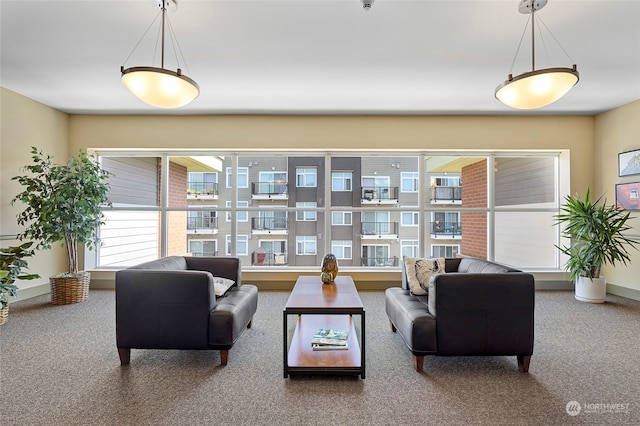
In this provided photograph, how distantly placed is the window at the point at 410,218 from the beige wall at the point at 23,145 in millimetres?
5514

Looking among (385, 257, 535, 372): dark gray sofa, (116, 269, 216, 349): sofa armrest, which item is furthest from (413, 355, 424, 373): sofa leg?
(116, 269, 216, 349): sofa armrest

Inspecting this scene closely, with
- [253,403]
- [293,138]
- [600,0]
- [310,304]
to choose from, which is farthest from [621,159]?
[253,403]

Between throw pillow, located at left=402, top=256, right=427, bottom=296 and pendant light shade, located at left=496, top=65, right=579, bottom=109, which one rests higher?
pendant light shade, located at left=496, top=65, right=579, bottom=109

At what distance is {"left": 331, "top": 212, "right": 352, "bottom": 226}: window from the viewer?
5.50m

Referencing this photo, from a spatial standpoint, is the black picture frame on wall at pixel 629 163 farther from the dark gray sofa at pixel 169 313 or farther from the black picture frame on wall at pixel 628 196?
the dark gray sofa at pixel 169 313

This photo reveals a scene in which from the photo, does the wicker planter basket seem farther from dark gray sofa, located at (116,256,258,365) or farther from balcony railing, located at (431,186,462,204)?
balcony railing, located at (431,186,462,204)

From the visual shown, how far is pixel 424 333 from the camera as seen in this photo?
7.89ft

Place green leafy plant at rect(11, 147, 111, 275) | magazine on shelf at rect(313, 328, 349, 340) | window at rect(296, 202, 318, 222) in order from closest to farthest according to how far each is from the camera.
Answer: magazine on shelf at rect(313, 328, 349, 340)
green leafy plant at rect(11, 147, 111, 275)
window at rect(296, 202, 318, 222)

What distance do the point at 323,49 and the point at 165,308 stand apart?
8.90 feet

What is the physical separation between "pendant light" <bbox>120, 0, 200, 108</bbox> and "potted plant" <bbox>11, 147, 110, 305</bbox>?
8.24 feet

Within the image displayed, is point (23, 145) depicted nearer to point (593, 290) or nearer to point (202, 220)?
point (202, 220)

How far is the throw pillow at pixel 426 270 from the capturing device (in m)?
3.25

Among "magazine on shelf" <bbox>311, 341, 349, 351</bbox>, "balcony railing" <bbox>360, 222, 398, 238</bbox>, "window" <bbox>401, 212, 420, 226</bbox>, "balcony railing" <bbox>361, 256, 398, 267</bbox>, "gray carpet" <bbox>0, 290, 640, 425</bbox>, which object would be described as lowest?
"gray carpet" <bbox>0, 290, 640, 425</bbox>

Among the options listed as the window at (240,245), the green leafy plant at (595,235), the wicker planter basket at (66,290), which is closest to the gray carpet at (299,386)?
the wicker planter basket at (66,290)
